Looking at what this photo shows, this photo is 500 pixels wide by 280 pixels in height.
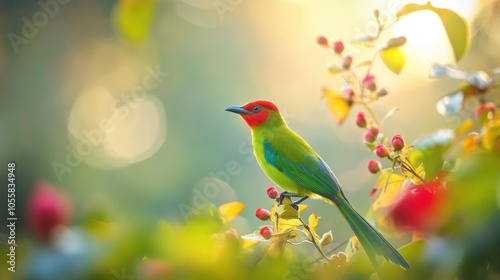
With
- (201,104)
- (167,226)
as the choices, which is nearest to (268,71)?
(201,104)

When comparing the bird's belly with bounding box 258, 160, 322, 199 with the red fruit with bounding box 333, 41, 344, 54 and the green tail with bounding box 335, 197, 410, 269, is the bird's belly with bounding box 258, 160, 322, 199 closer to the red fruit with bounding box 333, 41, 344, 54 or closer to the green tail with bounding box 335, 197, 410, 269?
the green tail with bounding box 335, 197, 410, 269

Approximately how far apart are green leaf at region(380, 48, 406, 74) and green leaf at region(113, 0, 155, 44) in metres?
0.56

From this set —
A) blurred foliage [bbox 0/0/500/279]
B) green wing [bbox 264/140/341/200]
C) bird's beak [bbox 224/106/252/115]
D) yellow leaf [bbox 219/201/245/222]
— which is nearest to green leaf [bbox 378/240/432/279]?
blurred foliage [bbox 0/0/500/279]

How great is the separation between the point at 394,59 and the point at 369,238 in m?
0.35

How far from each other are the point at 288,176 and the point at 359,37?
74 centimetres

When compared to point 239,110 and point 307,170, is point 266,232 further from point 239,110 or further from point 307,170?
point 239,110

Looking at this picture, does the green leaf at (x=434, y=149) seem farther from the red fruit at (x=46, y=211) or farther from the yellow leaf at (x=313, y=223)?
the red fruit at (x=46, y=211)

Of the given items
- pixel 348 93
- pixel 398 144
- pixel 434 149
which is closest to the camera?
pixel 434 149

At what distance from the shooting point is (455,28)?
0.86m

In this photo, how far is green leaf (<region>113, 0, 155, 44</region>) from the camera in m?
0.69
